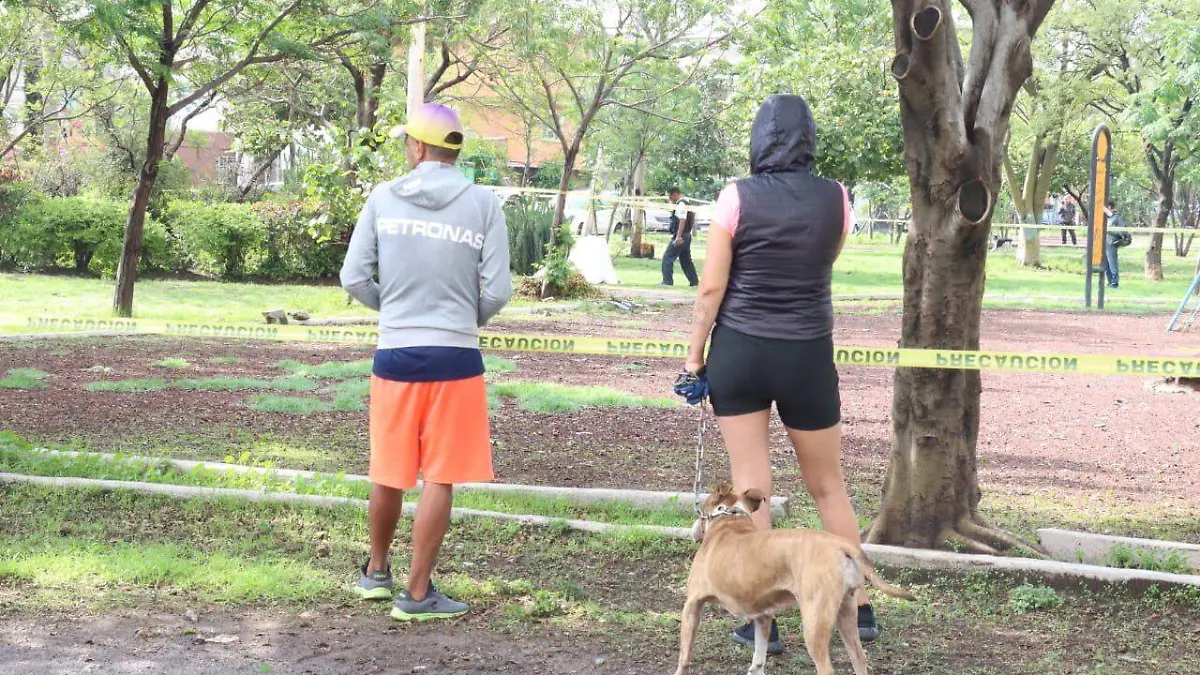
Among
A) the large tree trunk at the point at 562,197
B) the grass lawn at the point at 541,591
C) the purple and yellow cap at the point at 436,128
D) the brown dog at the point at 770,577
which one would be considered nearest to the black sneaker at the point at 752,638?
the grass lawn at the point at 541,591

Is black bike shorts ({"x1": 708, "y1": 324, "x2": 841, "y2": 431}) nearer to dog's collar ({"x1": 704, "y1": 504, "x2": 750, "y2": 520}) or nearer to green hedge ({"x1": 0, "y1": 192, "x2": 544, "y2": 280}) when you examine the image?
dog's collar ({"x1": 704, "y1": 504, "x2": 750, "y2": 520})

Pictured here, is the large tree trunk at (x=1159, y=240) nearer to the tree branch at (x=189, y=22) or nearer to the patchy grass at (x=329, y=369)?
the tree branch at (x=189, y=22)

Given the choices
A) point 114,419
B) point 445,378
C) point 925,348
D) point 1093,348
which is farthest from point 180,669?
point 1093,348

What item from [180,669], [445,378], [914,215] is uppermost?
[914,215]

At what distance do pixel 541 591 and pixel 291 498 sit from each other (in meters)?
1.75

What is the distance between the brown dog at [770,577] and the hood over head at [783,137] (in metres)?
1.07

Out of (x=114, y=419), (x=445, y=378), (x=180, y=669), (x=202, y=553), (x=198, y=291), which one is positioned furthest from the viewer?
(x=198, y=291)

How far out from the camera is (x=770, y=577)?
3.79 meters

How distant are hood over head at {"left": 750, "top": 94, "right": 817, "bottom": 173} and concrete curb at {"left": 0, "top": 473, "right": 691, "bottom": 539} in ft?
6.93

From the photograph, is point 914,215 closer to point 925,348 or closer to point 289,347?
point 925,348

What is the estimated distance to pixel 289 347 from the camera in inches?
537

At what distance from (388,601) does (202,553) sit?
1.04 metres

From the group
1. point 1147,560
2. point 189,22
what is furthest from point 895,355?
point 189,22

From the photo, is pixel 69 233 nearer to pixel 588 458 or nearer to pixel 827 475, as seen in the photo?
pixel 588 458
